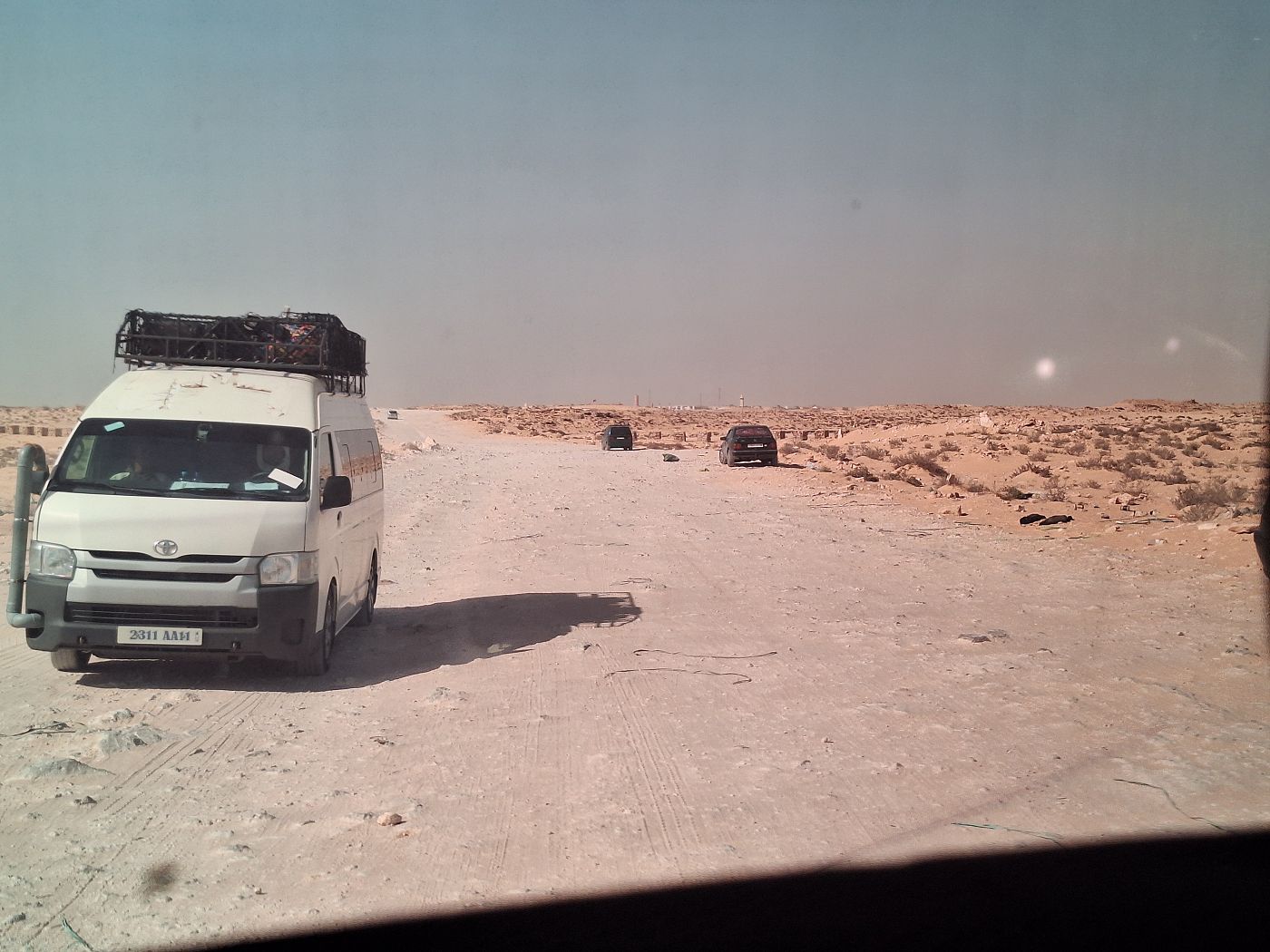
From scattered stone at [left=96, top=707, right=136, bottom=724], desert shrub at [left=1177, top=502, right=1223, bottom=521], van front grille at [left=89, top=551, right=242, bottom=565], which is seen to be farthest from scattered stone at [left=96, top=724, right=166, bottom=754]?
desert shrub at [left=1177, top=502, right=1223, bottom=521]

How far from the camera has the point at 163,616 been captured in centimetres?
826

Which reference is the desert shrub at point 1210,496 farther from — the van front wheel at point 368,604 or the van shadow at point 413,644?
the van front wheel at point 368,604

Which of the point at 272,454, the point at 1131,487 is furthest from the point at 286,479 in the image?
the point at 1131,487

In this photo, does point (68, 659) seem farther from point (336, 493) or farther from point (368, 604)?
point (368, 604)

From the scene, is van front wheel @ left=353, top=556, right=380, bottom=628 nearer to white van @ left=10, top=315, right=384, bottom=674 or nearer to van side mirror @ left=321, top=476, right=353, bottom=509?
white van @ left=10, top=315, right=384, bottom=674

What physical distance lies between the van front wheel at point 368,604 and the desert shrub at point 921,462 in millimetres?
22421

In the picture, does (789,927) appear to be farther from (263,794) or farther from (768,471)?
(768,471)

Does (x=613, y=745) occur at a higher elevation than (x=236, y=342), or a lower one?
lower

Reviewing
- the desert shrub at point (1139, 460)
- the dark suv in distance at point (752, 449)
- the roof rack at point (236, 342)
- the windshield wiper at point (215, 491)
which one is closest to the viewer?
the windshield wiper at point (215, 491)

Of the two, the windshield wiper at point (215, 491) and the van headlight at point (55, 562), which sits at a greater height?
the windshield wiper at point (215, 491)

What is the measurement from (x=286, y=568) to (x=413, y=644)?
2586mm

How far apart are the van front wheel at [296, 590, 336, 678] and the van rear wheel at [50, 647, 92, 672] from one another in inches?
67.7

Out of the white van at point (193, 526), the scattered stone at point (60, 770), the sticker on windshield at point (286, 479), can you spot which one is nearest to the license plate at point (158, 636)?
the white van at point (193, 526)

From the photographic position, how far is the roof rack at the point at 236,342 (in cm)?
1009
